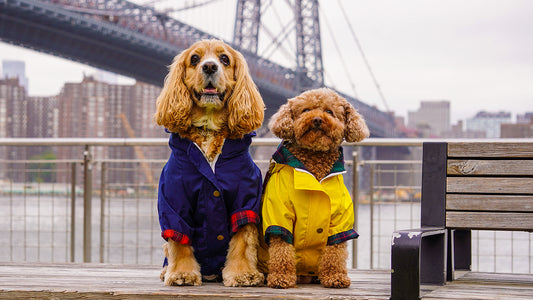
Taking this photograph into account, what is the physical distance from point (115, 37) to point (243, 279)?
47.1 feet

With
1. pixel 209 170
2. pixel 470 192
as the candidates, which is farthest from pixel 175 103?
pixel 470 192

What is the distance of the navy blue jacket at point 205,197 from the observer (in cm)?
172

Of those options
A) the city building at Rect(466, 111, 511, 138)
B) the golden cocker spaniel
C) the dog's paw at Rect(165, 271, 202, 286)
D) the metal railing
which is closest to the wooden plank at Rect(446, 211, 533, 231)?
the golden cocker spaniel

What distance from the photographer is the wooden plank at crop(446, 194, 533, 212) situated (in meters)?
1.81

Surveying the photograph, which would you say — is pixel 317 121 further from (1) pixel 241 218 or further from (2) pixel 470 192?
(2) pixel 470 192

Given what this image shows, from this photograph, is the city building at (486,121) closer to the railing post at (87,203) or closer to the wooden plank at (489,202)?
the railing post at (87,203)

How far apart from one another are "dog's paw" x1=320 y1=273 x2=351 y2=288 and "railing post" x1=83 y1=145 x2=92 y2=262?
186 centimetres

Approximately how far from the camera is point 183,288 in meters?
1.65

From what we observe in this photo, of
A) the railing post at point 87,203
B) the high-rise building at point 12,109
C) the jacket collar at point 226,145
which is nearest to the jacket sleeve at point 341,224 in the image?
the jacket collar at point 226,145

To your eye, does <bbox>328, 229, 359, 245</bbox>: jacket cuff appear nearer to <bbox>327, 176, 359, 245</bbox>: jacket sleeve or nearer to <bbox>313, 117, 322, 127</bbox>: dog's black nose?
<bbox>327, 176, 359, 245</bbox>: jacket sleeve

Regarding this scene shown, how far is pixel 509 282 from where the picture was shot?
188 cm

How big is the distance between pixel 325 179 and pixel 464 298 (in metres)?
0.50

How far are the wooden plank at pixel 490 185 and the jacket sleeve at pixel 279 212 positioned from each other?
0.53 meters

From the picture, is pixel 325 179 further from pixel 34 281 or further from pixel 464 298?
pixel 34 281
